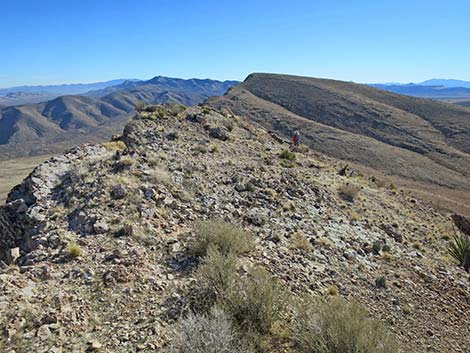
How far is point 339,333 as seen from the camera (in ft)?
14.8

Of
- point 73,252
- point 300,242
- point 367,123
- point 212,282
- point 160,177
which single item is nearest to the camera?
point 212,282

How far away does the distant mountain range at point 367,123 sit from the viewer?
45.3m

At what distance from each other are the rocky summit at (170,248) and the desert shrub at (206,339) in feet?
2.43

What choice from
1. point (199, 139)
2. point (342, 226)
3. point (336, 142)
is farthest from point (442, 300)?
point (336, 142)

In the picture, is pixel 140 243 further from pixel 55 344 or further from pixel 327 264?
pixel 327 264

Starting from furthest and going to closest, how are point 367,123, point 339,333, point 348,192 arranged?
point 367,123 < point 348,192 < point 339,333

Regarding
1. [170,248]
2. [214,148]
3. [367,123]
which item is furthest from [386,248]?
[367,123]

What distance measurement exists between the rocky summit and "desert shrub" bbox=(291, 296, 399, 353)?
1.41 ft

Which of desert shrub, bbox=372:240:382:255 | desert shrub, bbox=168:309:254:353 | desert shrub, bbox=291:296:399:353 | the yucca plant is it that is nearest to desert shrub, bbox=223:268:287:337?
desert shrub, bbox=291:296:399:353

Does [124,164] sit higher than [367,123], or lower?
higher

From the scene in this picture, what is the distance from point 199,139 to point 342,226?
8.78 m

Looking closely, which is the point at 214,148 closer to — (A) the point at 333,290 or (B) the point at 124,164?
(B) the point at 124,164

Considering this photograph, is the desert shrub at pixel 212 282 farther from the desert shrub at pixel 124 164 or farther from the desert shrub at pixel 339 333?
the desert shrub at pixel 124 164

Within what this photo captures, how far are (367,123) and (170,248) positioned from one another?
61.3 metres
